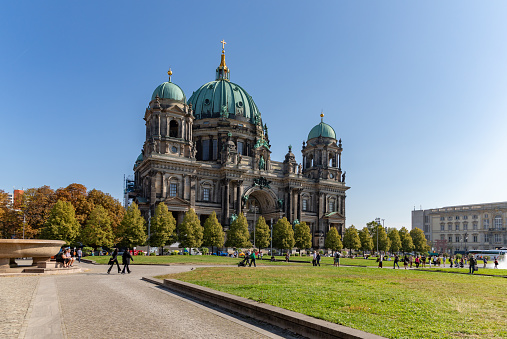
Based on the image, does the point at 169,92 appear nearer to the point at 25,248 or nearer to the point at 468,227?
the point at 25,248

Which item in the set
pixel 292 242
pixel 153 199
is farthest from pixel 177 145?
pixel 292 242

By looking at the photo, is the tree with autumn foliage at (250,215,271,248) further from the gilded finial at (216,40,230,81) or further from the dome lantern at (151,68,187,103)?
the gilded finial at (216,40,230,81)

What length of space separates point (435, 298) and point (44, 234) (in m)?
55.2

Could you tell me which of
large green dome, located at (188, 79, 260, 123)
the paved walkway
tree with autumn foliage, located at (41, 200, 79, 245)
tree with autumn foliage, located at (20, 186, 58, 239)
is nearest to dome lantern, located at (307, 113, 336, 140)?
large green dome, located at (188, 79, 260, 123)

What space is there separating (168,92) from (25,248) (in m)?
57.4

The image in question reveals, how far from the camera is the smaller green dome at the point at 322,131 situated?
10388 cm

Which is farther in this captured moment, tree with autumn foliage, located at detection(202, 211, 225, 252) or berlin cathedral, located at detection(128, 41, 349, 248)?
berlin cathedral, located at detection(128, 41, 349, 248)

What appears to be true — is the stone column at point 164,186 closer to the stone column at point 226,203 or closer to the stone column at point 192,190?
the stone column at point 192,190

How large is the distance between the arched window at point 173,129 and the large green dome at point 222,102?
1302 cm

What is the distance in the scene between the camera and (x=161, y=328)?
11008mm

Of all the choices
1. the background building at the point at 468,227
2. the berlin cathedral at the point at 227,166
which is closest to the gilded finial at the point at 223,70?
the berlin cathedral at the point at 227,166

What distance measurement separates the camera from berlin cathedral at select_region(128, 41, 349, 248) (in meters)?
77.6

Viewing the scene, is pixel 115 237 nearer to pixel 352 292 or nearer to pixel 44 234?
pixel 44 234

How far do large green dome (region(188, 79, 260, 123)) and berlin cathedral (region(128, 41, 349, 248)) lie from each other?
0.75 feet
